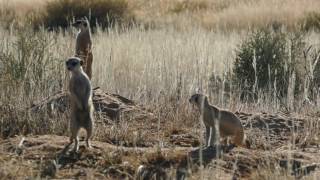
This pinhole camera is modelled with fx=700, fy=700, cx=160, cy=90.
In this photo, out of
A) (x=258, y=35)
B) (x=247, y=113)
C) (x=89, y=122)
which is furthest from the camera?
(x=258, y=35)

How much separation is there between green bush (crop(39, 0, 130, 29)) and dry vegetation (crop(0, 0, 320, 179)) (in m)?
7.36

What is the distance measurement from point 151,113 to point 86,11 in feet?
48.6

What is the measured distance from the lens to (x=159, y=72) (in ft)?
34.7

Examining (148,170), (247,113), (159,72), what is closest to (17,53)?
(159,72)

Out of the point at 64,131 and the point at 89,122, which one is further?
the point at 64,131

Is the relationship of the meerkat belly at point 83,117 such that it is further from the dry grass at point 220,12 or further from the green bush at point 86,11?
the green bush at point 86,11

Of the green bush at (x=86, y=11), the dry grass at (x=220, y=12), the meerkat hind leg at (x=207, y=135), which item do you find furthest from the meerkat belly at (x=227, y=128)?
the green bush at (x=86, y=11)

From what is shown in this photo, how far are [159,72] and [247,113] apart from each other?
258cm

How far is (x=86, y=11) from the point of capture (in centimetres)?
2247

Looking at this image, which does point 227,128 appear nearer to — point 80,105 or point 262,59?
point 80,105

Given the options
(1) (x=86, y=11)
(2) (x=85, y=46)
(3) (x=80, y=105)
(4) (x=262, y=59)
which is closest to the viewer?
(3) (x=80, y=105)

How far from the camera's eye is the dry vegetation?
239 inches

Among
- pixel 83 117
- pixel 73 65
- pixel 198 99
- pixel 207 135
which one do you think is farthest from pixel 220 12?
pixel 83 117

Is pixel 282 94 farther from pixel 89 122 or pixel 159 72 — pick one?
pixel 89 122
